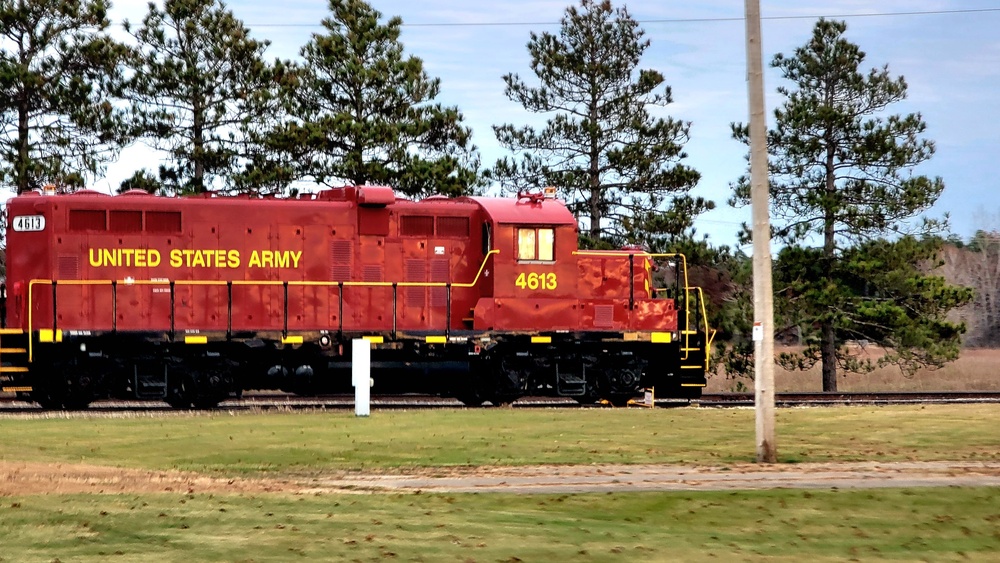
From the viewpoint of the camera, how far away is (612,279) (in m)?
Result: 25.9

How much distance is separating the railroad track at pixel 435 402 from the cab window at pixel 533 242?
2894 millimetres

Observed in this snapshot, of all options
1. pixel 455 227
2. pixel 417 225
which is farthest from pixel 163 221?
pixel 455 227

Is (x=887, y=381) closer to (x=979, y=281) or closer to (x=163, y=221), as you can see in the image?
(x=163, y=221)

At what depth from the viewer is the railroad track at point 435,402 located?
2375cm

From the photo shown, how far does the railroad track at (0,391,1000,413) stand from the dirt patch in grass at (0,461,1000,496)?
9.65 metres

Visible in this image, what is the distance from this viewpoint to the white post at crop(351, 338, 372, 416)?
2131cm

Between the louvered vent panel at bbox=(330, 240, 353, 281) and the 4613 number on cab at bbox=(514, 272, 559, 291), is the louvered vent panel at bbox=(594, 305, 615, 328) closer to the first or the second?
the 4613 number on cab at bbox=(514, 272, 559, 291)

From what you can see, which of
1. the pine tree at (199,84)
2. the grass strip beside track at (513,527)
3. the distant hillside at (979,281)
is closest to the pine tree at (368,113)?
the pine tree at (199,84)

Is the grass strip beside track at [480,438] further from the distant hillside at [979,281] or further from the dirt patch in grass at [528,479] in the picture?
the distant hillside at [979,281]

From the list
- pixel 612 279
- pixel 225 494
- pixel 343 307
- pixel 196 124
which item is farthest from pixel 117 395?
pixel 196 124

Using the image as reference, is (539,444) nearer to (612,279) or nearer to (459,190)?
(612,279)

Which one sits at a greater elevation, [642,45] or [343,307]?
[642,45]

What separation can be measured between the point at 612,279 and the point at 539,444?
9.58m

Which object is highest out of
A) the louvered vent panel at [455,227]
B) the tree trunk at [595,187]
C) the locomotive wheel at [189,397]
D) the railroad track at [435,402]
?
the tree trunk at [595,187]
